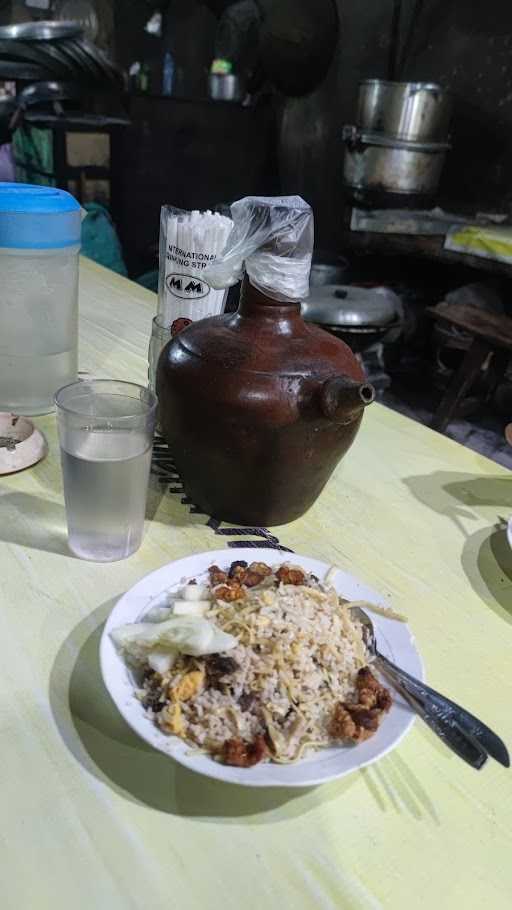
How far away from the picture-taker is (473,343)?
2.73m

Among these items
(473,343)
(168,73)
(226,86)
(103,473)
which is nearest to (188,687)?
(103,473)

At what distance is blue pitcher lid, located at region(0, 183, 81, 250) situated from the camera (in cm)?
99

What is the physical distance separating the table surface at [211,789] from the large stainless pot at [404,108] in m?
2.67

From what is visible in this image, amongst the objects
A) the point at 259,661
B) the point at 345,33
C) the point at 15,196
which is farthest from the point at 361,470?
the point at 345,33

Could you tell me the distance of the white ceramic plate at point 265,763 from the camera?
1.78 ft

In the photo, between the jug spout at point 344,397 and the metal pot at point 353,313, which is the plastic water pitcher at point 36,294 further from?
the metal pot at point 353,313

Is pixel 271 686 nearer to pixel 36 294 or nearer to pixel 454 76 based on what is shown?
pixel 36 294

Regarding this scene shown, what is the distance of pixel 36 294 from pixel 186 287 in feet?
0.82

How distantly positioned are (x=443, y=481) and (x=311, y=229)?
0.50 m

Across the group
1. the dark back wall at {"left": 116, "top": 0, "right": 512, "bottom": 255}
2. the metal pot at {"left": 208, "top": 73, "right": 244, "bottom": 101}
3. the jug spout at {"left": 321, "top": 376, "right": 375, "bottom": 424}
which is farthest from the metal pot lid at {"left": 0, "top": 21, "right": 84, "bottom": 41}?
the jug spout at {"left": 321, "top": 376, "right": 375, "bottom": 424}

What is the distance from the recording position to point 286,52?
4160mm

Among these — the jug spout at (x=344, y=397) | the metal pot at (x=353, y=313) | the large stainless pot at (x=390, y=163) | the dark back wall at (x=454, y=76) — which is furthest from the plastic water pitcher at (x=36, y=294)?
the dark back wall at (x=454, y=76)

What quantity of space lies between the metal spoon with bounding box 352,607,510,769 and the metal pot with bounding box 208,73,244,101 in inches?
187

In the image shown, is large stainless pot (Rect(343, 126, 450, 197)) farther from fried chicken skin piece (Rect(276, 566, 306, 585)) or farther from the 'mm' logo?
fried chicken skin piece (Rect(276, 566, 306, 585))
